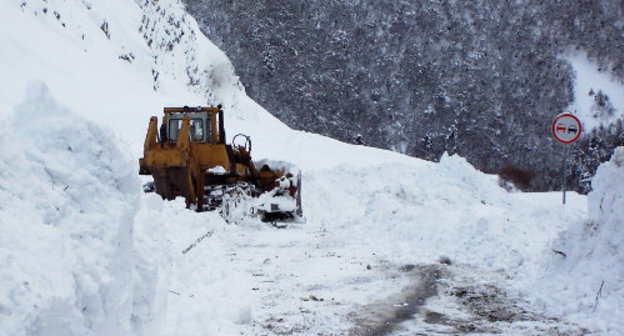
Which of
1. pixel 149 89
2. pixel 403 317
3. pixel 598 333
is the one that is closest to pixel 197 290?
pixel 403 317

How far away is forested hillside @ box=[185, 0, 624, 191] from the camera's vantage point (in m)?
91.2

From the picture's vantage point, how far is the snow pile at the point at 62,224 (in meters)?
3.58

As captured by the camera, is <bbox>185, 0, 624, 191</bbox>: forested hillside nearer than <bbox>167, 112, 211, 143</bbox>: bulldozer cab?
No

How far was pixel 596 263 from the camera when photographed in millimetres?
6941

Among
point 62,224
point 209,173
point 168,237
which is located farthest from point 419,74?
point 62,224

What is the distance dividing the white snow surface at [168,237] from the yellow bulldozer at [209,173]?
819mm

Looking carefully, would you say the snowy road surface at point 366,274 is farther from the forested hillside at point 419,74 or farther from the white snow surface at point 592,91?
the white snow surface at point 592,91

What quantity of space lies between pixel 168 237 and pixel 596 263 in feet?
18.0

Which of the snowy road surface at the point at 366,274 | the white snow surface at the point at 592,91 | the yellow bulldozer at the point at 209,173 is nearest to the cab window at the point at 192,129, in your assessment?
the yellow bulldozer at the point at 209,173

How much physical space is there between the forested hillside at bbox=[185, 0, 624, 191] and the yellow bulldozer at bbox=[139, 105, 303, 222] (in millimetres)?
70906

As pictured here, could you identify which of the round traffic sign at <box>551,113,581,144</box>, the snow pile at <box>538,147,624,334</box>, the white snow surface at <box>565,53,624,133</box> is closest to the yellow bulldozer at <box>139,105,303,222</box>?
the round traffic sign at <box>551,113,581,144</box>

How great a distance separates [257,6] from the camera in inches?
3679

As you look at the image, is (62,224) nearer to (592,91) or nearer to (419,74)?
(419,74)

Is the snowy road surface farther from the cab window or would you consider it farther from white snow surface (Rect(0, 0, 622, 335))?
the cab window
